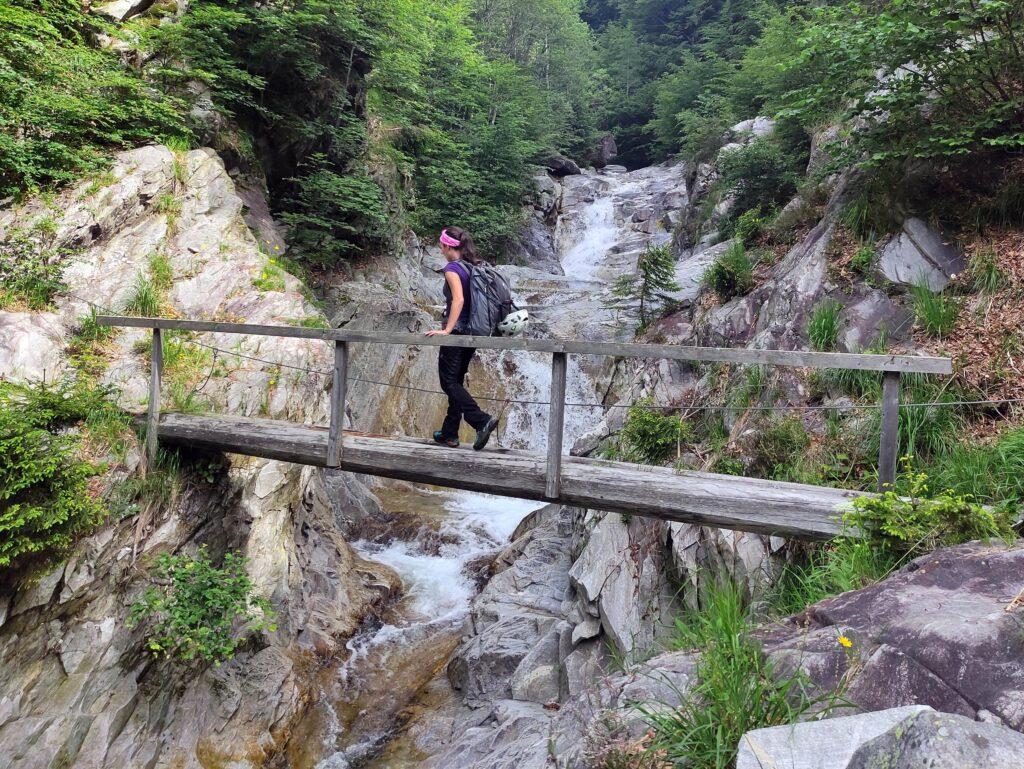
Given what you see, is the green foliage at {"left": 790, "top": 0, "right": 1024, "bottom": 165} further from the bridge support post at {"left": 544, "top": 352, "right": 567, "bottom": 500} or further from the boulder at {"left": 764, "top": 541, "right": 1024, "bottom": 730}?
the boulder at {"left": 764, "top": 541, "right": 1024, "bottom": 730}

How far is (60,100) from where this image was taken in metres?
7.08

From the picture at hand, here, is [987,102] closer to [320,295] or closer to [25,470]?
[25,470]

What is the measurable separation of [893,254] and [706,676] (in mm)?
5376

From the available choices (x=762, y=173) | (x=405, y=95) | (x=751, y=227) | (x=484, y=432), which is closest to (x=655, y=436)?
(x=484, y=432)

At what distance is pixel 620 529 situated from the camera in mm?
6434

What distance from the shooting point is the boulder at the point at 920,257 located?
569 cm

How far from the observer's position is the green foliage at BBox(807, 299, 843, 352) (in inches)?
239

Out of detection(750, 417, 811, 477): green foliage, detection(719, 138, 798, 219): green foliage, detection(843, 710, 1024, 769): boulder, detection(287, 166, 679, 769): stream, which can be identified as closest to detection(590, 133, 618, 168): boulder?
detection(287, 166, 679, 769): stream

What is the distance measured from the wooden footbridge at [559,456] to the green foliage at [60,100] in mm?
2842

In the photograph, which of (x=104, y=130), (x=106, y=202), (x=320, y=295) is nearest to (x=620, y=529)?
(x=106, y=202)

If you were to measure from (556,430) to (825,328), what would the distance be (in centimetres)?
357

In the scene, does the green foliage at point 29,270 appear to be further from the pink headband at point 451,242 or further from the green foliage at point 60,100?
the pink headband at point 451,242

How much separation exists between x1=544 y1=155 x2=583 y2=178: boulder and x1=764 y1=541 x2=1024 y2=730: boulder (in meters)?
28.5

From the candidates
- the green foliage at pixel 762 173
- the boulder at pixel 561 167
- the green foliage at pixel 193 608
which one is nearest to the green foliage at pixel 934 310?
the green foliage at pixel 762 173
